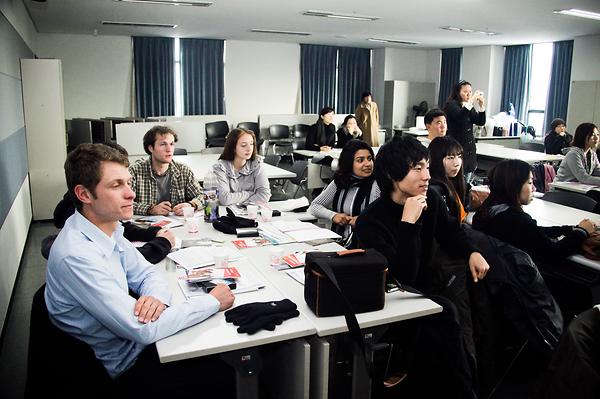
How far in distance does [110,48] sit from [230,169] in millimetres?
7689

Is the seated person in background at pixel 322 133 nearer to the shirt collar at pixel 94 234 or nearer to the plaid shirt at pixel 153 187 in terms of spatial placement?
the plaid shirt at pixel 153 187

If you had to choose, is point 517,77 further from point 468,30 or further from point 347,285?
point 347,285

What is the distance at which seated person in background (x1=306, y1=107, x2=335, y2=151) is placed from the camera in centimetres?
834

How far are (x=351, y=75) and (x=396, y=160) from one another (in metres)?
10.9

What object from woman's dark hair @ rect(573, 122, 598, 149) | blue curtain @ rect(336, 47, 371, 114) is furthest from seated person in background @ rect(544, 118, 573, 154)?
Result: blue curtain @ rect(336, 47, 371, 114)

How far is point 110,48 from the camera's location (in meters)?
10.5

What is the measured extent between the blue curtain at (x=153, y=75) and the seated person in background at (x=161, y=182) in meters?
7.38

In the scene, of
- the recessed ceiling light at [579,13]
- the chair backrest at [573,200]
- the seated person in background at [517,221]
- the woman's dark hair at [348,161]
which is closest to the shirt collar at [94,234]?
the woman's dark hair at [348,161]

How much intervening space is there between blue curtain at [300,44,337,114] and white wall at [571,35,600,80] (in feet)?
17.5

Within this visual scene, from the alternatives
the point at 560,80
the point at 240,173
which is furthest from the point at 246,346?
the point at 560,80

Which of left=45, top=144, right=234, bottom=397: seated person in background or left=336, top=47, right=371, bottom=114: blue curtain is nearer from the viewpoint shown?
left=45, top=144, right=234, bottom=397: seated person in background

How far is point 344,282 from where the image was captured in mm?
1973

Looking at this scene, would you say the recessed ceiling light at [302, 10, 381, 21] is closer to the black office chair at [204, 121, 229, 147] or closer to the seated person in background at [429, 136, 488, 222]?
the black office chair at [204, 121, 229, 147]

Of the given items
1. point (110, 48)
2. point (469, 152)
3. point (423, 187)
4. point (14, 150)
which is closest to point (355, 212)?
point (423, 187)
